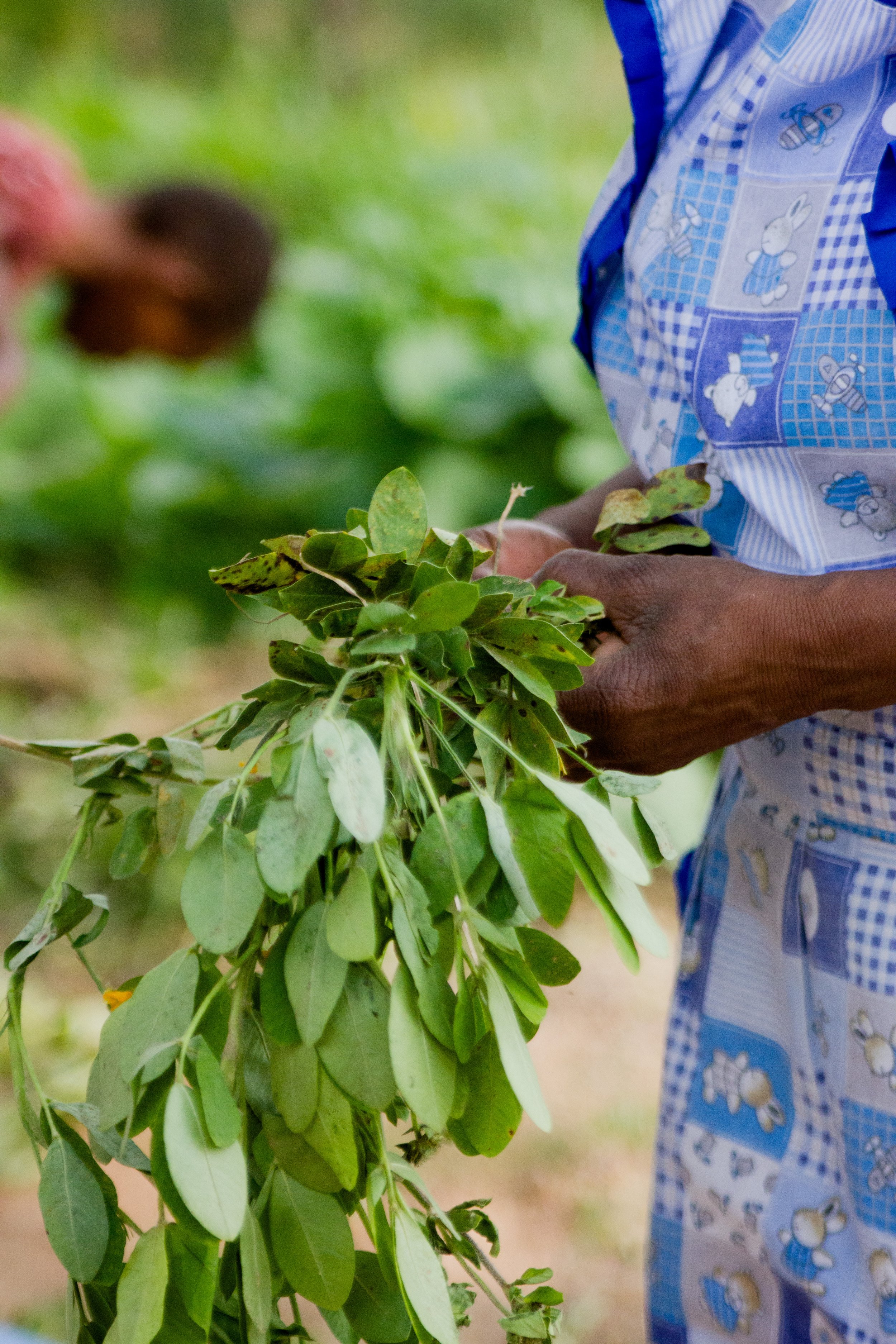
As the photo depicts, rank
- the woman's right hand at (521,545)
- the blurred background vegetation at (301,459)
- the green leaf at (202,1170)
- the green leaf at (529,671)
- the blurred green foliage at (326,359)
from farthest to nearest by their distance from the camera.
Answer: the blurred green foliage at (326,359), the blurred background vegetation at (301,459), the woman's right hand at (521,545), the green leaf at (529,671), the green leaf at (202,1170)

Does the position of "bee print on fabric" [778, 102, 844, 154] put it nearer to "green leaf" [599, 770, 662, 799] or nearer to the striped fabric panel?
the striped fabric panel

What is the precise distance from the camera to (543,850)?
1.66 ft

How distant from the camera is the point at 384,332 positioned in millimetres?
3320

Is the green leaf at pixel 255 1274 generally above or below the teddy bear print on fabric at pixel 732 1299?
above

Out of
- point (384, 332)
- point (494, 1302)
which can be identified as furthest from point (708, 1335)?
point (384, 332)

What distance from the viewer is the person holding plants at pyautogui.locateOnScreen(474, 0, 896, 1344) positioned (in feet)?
2.05

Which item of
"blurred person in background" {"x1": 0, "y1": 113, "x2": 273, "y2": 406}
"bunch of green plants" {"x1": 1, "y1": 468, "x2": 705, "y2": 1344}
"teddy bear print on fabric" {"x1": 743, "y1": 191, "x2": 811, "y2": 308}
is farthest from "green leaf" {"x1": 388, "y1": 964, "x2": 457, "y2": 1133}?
"blurred person in background" {"x1": 0, "y1": 113, "x2": 273, "y2": 406}

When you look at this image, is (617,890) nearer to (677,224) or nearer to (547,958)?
(547,958)

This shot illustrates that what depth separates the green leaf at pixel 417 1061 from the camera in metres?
0.46

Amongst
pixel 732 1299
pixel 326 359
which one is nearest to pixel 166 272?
pixel 326 359

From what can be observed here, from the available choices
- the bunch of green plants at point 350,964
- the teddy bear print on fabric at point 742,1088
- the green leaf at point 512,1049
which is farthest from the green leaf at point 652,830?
the teddy bear print on fabric at point 742,1088

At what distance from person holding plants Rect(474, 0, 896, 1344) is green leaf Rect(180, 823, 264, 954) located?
0.22 metres

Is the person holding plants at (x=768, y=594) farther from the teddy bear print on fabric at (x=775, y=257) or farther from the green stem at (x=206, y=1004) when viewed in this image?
the green stem at (x=206, y=1004)

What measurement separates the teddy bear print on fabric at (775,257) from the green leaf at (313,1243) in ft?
1.72
